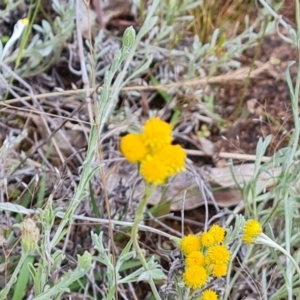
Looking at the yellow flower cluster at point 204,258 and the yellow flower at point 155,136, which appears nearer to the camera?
the yellow flower at point 155,136

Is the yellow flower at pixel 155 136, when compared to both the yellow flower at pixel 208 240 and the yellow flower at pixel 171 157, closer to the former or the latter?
the yellow flower at pixel 171 157

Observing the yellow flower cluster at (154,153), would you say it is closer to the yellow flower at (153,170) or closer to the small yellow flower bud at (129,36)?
the yellow flower at (153,170)

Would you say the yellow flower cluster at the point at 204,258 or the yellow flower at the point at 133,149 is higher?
the yellow flower at the point at 133,149

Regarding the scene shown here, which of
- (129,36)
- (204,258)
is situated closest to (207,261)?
(204,258)

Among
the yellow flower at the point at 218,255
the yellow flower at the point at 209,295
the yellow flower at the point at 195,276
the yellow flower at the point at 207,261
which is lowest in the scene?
the yellow flower at the point at 209,295

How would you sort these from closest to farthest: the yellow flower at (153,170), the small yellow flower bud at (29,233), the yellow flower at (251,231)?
the yellow flower at (153,170)
the small yellow flower bud at (29,233)
the yellow flower at (251,231)

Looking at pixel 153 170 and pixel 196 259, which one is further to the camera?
pixel 196 259

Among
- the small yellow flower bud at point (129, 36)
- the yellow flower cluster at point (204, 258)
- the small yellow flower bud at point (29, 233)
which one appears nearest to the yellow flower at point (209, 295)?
the yellow flower cluster at point (204, 258)

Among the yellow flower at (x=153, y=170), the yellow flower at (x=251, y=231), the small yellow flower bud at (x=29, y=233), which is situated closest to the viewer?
the yellow flower at (x=153, y=170)

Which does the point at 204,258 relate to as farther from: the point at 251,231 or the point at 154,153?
the point at 154,153
